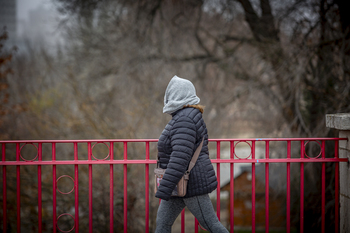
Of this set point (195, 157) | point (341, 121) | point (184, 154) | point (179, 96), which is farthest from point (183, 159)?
point (341, 121)

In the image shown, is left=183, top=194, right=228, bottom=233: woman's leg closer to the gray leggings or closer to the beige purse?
the gray leggings

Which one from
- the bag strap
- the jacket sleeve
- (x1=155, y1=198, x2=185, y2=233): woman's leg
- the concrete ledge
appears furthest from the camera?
the concrete ledge

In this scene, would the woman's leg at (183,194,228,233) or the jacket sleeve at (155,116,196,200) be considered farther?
the woman's leg at (183,194,228,233)

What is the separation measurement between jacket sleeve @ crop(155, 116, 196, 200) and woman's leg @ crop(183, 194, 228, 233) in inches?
9.7

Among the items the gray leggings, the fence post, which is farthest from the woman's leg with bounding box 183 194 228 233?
the fence post

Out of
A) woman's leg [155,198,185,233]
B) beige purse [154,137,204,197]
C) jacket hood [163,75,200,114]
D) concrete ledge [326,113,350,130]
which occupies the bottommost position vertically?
woman's leg [155,198,185,233]

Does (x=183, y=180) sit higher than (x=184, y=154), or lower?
lower

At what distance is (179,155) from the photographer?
200 cm

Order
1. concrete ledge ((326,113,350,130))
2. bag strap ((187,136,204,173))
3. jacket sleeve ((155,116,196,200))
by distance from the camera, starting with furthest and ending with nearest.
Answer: concrete ledge ((326,113,350,130)) < bag strap ((187,136,204,173)) < jacket sleeve ((155,116,196,200))

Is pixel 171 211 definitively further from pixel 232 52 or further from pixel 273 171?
pixel 232 52

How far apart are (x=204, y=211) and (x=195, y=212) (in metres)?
0.07

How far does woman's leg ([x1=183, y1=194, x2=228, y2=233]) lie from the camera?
2189mm

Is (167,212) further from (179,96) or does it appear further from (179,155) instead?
(179,96)

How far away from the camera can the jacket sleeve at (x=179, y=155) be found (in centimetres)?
201
